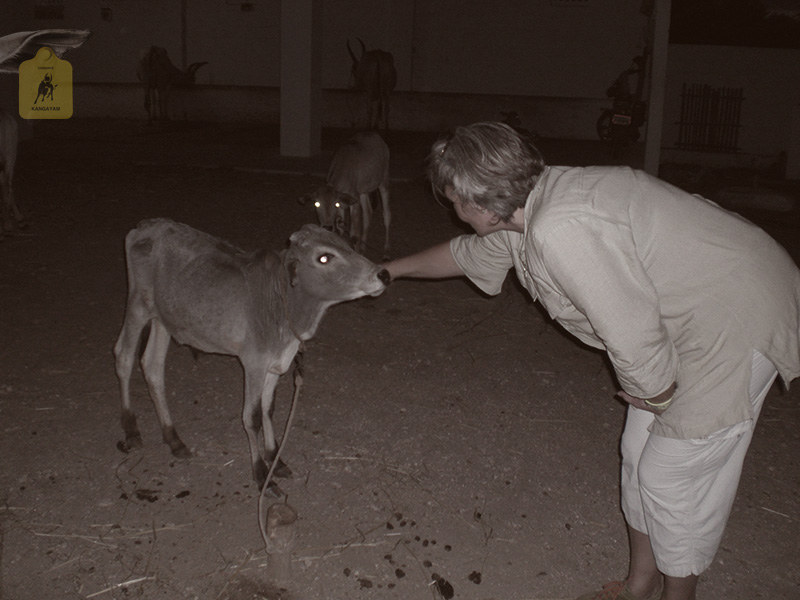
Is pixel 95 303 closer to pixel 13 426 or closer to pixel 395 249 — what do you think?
pixel 13 426

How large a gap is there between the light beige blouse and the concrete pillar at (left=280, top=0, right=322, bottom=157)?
40.3 ft

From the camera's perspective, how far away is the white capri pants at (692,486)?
8.78ft

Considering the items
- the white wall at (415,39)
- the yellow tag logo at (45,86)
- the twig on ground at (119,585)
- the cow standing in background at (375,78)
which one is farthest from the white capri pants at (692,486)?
the white wall at (415,39)

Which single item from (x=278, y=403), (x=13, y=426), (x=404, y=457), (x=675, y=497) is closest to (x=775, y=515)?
(x=675, y=497)

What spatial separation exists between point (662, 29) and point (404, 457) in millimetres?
9494

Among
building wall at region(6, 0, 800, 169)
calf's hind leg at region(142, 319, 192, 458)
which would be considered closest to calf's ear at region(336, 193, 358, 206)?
calf's hind leg at region(142, 319, 192, 458)

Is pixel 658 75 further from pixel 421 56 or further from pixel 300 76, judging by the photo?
pixel 421 56

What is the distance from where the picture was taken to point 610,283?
2379 millimetres

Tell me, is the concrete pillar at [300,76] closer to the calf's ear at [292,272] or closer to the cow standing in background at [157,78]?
the cow standing in background at [157,78]

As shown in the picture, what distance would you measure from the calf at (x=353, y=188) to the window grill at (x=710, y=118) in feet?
35.8

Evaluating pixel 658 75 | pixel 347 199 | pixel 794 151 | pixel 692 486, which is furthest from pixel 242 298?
pixel 794 151

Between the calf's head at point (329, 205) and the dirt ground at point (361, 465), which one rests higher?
the calf's head at point (329, 205)

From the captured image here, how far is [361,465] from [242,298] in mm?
1237

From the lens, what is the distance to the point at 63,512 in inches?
153
